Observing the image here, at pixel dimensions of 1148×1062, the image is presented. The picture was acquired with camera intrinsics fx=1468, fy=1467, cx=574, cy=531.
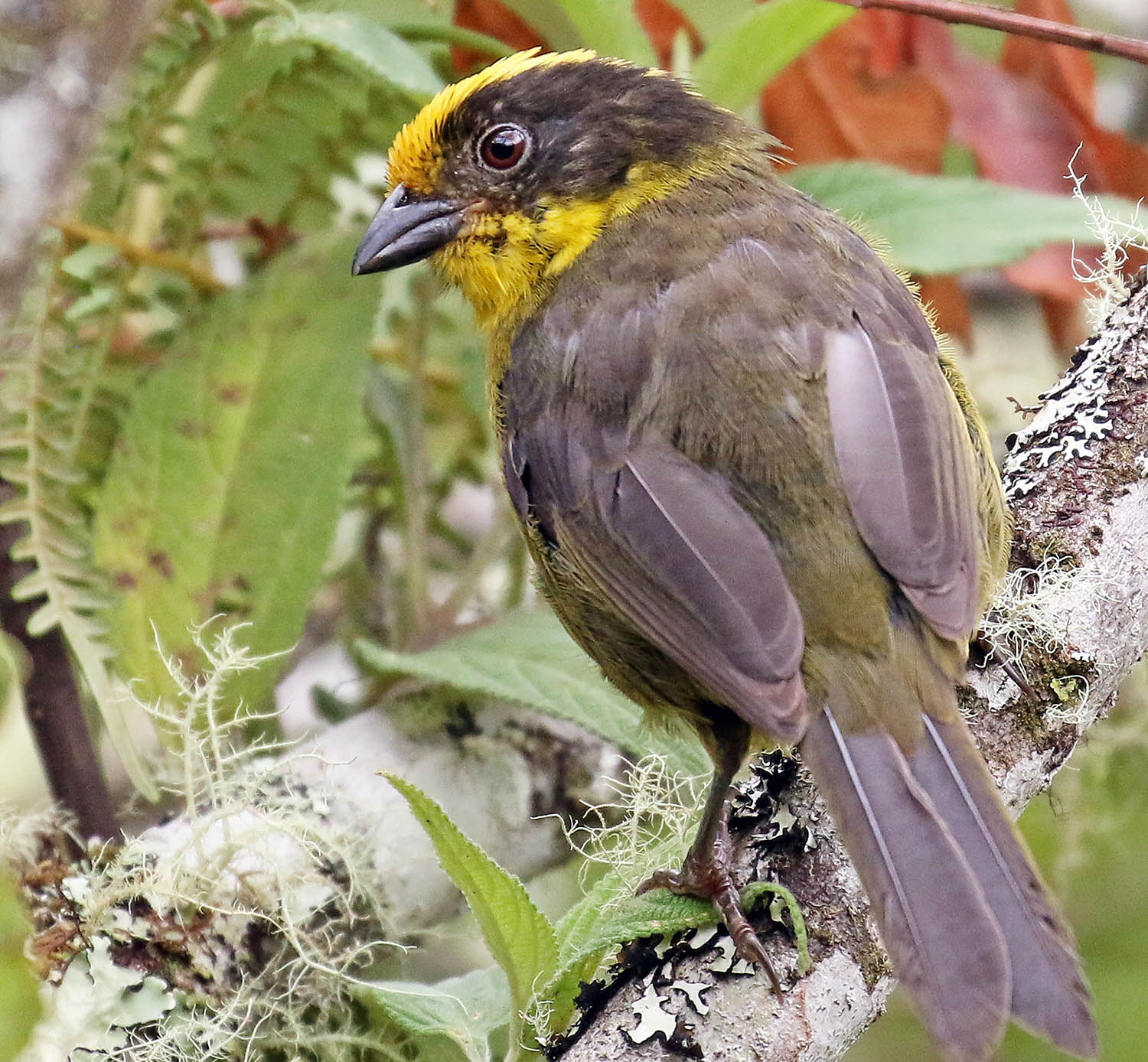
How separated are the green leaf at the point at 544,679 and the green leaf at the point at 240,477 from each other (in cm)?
23

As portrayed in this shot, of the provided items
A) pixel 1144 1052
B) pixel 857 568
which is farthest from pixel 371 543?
pixel 1144 1052

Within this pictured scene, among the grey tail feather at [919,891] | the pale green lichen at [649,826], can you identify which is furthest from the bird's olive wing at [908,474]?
the pale green lichen at [649,826]

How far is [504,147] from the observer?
2.69m

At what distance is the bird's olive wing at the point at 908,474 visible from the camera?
2027 mm

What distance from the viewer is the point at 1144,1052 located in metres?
2.60

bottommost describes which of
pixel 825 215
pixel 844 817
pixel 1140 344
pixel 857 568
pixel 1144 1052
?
pixel 1144 1052

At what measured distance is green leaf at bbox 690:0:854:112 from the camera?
2.59m

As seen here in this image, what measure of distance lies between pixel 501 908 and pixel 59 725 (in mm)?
1116

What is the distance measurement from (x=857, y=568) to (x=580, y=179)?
0.99 metres

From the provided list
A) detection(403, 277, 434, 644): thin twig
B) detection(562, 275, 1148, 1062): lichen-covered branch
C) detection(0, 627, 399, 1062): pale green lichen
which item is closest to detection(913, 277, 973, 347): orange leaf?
detection(562, 275, 1148, 1062): lichen-covered branch

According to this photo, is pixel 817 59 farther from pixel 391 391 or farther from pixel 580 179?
pixel 391 391

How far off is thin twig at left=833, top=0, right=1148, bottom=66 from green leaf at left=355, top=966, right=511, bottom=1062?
1574 millimetres

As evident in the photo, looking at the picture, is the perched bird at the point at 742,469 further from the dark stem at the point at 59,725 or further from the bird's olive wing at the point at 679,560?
the dark stem at the point at 59,725

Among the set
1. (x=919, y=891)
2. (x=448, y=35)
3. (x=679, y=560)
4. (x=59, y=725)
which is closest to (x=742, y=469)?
(x=679, y=560)
